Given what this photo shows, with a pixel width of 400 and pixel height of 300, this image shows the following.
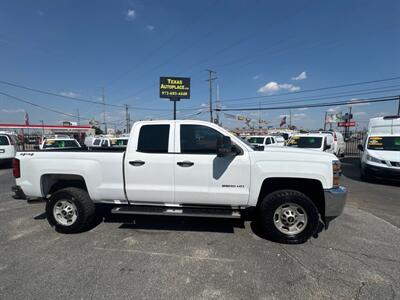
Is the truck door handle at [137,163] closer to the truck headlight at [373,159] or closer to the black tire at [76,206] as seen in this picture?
the black tire at [76,206]

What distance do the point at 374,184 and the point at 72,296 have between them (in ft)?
32.4

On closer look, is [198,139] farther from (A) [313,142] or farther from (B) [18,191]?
(A) [313,142]

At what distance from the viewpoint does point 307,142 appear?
12.8 metres

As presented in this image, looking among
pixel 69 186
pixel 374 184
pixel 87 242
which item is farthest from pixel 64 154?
pixel 374 184

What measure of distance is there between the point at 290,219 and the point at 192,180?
1.69 meters

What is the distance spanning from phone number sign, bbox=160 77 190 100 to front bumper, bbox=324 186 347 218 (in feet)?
86.2

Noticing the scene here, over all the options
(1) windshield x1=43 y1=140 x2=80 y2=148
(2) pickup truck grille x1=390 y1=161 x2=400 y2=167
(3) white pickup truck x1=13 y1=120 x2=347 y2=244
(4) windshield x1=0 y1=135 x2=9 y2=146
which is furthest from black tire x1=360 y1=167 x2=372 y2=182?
(4) windshield x1=0 y1=135 x2=9 y2=146

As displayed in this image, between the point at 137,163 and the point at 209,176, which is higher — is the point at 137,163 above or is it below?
above

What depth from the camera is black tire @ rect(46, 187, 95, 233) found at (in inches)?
160

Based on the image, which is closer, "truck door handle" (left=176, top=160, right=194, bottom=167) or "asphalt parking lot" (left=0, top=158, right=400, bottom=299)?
"asphalt parking lot" (left=0, top=158, right=400, bottom=299)

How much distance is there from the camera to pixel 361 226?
14.9 feet

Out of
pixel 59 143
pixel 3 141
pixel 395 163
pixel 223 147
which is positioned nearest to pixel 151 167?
pixel 223 147

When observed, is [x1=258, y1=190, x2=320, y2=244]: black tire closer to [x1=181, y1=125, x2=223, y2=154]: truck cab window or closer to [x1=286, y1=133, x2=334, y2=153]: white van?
[x1=181, y1=125, x2=223, y2=154]: truck cab window

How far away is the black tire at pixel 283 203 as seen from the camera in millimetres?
3713
